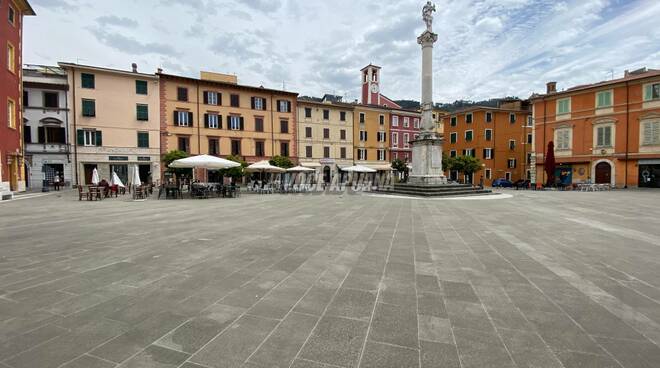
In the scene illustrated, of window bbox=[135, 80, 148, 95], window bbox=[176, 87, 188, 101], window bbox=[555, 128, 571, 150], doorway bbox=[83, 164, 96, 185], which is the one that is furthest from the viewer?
window bbox=[555, 128, 571, 150]

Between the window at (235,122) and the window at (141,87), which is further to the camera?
the window at (235,122)

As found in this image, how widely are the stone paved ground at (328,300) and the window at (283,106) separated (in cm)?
2940

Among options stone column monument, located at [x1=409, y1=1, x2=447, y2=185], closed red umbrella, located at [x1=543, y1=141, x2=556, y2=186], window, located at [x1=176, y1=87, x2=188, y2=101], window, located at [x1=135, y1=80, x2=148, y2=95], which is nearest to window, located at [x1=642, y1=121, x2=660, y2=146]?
closed red umbrella, located at [x1=543, y1=141, x2=556, y2=186]

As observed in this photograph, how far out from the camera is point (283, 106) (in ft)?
115

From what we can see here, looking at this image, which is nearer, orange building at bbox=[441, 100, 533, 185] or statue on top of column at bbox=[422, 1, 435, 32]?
statue on top of column at bbox=[422, 1, 435, 32]

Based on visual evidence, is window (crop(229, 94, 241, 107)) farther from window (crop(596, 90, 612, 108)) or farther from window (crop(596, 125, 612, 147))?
window (crop(596, 125, 612, 147))

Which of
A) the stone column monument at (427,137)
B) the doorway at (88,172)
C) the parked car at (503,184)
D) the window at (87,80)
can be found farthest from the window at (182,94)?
the parked car at (503,184)

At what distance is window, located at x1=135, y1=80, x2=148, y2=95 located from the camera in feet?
95.2

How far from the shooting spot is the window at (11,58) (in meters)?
17.5

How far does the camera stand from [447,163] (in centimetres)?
3397

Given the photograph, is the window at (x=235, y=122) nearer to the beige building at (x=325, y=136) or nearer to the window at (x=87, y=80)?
the beige building at (x=325, y=136)

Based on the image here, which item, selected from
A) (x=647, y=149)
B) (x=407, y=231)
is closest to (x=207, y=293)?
(x=407, y=231)

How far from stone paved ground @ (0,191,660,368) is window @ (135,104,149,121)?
1018 inches

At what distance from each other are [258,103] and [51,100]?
58.8 feet
